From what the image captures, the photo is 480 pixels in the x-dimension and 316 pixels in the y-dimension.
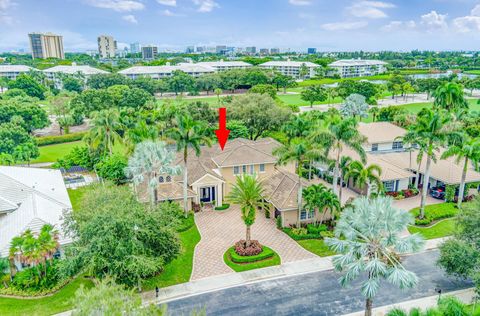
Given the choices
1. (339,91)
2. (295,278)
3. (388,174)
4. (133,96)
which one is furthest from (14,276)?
(339,91)

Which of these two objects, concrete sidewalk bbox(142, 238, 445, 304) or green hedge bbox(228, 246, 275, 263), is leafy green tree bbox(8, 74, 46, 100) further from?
concrete sidewalk bbox(142, 238, 445, 304)

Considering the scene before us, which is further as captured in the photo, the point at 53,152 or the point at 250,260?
the point at 53,152

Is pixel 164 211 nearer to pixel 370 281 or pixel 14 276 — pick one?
pixel 14 276

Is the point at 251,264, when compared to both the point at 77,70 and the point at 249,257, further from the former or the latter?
the point at 77,70

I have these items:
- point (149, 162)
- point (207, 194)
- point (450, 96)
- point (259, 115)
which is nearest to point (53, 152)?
point (259, 115)

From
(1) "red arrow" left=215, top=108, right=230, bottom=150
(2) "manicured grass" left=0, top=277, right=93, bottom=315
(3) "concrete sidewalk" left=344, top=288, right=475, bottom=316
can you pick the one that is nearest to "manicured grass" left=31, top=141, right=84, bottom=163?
(1) "red arrow" left=215, top=108, right=230, bottom=150

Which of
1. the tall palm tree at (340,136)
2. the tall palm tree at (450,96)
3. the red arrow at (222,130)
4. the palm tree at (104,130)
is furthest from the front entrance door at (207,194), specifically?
the tall palm tree at (450,96)

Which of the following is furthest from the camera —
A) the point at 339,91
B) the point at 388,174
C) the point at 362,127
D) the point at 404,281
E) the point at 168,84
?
the point at 168,84
